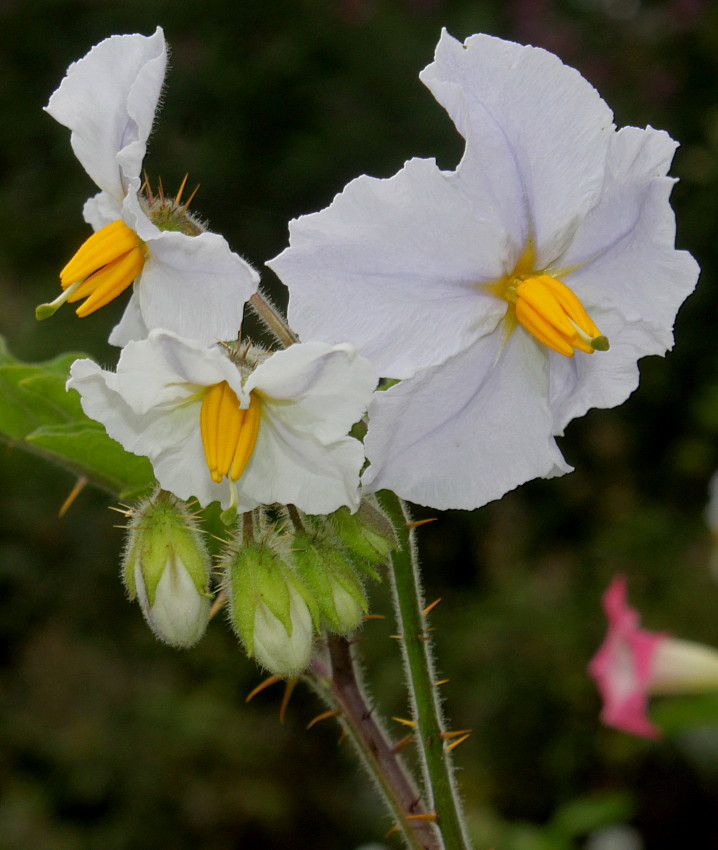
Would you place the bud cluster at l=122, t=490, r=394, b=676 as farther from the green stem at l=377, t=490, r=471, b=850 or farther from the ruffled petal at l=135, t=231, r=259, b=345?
the ruffled petal at l=135, t=231, r=259, b=345

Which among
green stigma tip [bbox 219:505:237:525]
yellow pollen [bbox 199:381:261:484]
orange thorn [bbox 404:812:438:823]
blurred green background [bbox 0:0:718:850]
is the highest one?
yellow pollen [bbox 199:381:261:484]

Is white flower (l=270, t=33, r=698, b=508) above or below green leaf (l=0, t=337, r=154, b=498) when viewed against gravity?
above

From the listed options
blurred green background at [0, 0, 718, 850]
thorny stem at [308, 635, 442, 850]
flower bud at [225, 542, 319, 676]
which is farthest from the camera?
blurred green background at [0, 0, 718, 850]

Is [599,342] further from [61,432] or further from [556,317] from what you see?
[61,432]

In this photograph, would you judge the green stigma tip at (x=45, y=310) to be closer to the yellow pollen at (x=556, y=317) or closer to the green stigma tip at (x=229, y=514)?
the green stigma tip at (x=229, y=514)

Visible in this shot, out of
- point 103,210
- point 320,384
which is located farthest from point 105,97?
point 320,384

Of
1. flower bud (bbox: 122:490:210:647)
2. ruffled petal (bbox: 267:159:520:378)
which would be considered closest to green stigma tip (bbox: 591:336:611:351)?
ruffled petal (bbox: 267:159:520:378)

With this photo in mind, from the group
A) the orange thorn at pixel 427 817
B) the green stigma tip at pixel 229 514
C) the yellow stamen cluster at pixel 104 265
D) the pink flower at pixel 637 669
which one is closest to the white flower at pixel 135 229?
the yellow stamen cluster at pixel 104 265
